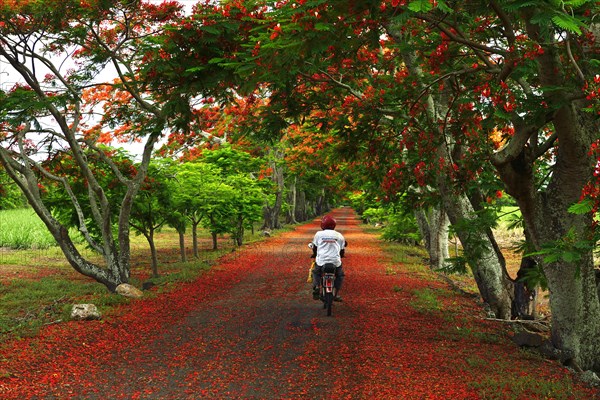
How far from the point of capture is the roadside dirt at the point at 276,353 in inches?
225

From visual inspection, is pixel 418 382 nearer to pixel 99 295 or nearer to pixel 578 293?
pixel 578 293

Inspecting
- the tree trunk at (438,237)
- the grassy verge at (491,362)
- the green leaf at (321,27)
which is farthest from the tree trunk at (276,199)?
the green leaf at (321,27)

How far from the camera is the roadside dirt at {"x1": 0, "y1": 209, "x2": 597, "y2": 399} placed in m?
5.71

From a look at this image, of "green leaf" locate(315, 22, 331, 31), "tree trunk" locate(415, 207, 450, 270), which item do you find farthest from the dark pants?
"tree trunk" locate(415, 207, 450, 270)

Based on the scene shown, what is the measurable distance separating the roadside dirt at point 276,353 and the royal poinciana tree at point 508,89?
1350 millimetres

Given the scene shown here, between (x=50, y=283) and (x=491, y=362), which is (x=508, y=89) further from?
(x=50, y=283)

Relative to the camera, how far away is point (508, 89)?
539 centimetres

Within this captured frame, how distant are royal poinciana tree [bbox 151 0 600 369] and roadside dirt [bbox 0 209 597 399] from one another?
135 cm

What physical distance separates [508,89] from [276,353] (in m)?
4.44

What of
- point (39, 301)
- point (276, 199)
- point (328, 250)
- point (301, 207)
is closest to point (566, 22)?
point (328, 250)

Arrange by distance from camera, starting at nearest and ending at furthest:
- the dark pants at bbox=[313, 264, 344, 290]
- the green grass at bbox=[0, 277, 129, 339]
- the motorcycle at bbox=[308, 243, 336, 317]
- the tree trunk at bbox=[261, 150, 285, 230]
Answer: the green grass at bbox=[0, 277, 129, 339], the motorcycle at bbox=[308, 243, 336, 317], the dark pants at bbox=[313, 264, 344, 290], the tree trunk at bbox=[261, 150, 285, 230]

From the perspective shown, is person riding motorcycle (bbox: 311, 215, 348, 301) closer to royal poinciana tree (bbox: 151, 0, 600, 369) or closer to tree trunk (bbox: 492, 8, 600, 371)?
royal poinciana tree (bbox: 151, 0, 600, 369)

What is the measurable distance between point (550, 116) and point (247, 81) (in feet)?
13.1

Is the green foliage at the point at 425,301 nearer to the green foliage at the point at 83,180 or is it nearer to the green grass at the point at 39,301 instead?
the green grass at the point at 39,301
